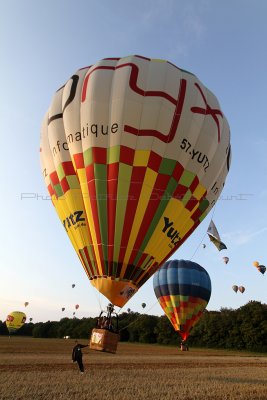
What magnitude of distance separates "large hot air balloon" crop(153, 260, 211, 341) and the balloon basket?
2150cm

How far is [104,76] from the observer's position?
14891mm

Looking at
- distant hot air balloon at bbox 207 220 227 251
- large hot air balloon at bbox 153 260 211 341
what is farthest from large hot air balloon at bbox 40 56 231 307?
large hot air balloon at bbox 153 260 211 341

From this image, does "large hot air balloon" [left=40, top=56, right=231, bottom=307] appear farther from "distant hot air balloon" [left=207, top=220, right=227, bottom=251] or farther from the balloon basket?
"distant hot air balloon" [left=207, top=220, right=227, bottom=251]

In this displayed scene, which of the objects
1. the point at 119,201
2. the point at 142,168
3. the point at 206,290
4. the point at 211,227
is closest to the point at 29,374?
the point at 119,201

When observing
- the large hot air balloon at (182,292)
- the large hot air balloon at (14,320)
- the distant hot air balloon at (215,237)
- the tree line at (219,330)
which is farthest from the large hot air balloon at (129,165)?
the large hot air balloon at (14,320)

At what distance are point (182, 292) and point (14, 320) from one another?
163ft

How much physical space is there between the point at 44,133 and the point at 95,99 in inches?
125

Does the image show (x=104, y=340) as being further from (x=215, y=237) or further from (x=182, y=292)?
(x=182, y=292)

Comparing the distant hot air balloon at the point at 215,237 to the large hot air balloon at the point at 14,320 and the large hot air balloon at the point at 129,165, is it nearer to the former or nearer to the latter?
the large hot air balloon at the point at 129,165

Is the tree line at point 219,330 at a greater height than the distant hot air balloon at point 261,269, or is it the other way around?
the distant hot air balloon at point 261,269

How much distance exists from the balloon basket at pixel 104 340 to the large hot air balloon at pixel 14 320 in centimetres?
6601

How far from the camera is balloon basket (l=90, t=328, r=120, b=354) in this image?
1196cm

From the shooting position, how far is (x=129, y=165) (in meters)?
13.8

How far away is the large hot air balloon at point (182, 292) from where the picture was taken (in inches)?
1299
